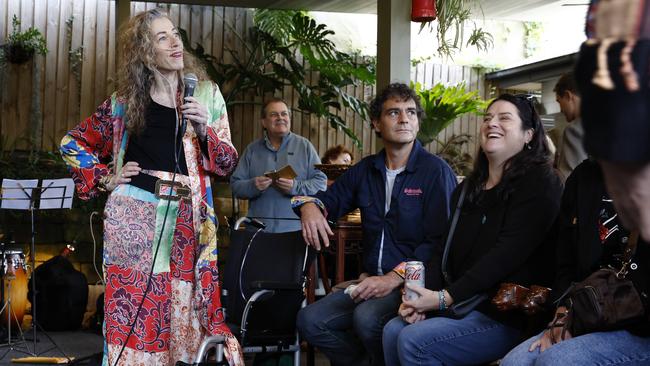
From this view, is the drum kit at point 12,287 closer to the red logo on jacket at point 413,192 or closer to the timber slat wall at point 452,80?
the red logo on jacket at point 413,192

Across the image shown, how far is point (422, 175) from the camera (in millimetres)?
3744

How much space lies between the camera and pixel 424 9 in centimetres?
582

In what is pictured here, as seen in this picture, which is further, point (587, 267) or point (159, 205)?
point (159, 205)

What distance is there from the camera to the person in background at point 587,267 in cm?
235

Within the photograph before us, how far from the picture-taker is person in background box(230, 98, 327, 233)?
5859 millimetres

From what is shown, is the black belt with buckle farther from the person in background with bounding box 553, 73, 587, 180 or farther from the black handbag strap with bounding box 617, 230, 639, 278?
the person in background with bounding box 553, 73, 587, 180

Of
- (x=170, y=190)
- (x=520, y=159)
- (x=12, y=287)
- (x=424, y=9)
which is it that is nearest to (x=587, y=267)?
(x=520, y=159)

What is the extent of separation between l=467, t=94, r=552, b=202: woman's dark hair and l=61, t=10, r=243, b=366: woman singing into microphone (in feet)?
2.99

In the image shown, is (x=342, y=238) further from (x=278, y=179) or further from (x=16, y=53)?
(x=16, y=53)

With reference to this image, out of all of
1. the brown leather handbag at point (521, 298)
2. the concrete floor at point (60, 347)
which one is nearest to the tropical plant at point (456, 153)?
the concrete floor at point (60, 347)

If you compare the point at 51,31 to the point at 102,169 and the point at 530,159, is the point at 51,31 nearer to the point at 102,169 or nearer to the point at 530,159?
the point at 102,169

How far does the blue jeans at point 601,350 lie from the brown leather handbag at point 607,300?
0.11 feet

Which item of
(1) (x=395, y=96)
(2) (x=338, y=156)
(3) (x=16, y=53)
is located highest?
(3) (x=16, y=53)

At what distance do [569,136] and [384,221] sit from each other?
1.37m
